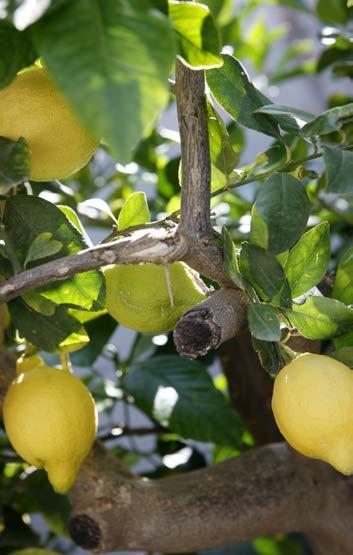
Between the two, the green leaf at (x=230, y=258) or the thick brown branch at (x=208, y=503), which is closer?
the green leaf at (x=230, y=258)

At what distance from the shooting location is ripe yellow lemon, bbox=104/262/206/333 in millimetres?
560

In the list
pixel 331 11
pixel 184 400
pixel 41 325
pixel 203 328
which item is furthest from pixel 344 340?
pixel 331 11

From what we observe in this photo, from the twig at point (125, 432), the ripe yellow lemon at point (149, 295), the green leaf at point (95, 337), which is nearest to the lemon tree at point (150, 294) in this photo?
the ripe yellow lemon at point (149, 295)

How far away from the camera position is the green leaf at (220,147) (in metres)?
0.55

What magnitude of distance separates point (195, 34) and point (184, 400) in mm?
516

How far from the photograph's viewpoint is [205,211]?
490 mm

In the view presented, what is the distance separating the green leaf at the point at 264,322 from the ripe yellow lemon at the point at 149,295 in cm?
7

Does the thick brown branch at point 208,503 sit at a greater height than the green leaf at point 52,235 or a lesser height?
lesser

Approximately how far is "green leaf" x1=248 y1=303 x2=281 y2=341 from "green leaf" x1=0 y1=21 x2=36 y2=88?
7.9 inches

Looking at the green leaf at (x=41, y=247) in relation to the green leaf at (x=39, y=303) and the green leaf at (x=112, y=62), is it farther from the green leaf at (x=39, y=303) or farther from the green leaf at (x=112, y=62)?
the green leaf at (x=112, y=62)

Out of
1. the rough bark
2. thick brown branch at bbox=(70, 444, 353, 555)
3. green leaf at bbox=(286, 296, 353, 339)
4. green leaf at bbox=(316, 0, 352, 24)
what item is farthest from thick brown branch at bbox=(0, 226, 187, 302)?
green leaf at bbox=(316, 0, 352, 24)

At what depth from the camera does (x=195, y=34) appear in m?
0.43

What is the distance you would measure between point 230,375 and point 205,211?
555 mm

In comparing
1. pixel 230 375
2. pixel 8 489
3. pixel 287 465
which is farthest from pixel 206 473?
pixel 8 489
